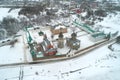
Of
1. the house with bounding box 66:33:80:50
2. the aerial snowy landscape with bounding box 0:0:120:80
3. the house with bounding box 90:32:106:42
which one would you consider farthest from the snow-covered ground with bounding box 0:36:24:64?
the house with bounding box 90:32:106:42

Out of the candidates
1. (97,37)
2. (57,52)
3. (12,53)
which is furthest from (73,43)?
(12,53)

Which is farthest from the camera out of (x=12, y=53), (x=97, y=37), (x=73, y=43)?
(x=97, y=37)

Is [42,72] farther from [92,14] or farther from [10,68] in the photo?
[92,14]

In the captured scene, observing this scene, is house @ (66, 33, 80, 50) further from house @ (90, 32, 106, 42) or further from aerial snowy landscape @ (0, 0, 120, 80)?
house @ (90, 32, 106, 42)

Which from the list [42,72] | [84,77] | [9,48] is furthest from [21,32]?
Answer: [84,77]

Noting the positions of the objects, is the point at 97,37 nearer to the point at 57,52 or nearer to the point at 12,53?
the point at 57,52

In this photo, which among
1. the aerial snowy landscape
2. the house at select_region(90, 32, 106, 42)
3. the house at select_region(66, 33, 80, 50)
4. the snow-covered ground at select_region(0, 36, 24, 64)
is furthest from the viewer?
the house at select_region(90, 32, 106, 42)

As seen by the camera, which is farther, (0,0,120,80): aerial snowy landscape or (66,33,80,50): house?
(66,33,80,50): house

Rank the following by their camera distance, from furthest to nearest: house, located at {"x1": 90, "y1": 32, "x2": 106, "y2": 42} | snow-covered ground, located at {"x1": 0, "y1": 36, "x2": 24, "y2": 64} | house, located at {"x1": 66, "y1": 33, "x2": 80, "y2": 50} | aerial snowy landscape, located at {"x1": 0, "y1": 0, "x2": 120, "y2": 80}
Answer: house, located at {"x1": 90, "y1": 32, "x2": 106, "y2": 42}
house, located at {"x1": 66, "y1": 33, "x2": 80, "y2": 50}
snow-covered ground, located at {"x1": 0, "y1": 36, "x2": 24, "y2": 64}
aerial snowy landscape, located at {"x1": 0, "y1": 0, "x2": 120, "y2": 80}

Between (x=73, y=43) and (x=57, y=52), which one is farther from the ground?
(x=73, y=43)

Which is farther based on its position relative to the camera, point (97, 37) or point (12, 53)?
point (97, 37)

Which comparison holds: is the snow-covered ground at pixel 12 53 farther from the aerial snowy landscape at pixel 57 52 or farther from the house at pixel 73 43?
the house at pixel 73 43
